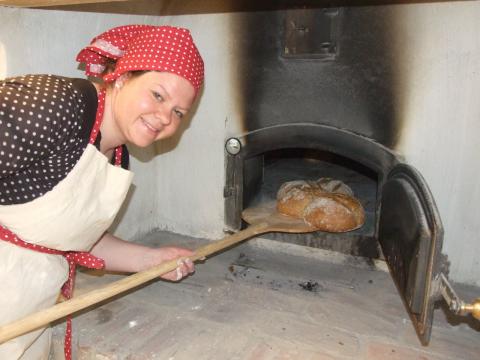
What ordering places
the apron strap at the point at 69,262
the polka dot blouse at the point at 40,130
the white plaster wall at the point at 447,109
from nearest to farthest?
1. the polka dot blouse at the point at 40,130
2. the apron strap at the point at 69,262
3. the white plaster wall at the point at 447,109

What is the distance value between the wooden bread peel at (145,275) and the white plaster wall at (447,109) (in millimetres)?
553

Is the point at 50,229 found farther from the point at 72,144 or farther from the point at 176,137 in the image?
the point at 176,137

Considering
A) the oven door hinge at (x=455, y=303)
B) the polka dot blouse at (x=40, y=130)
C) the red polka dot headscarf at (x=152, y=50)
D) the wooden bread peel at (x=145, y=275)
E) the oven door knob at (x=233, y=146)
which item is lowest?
the wooden bread peel at (x=145, y=275)

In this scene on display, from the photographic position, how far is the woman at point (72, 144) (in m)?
1.01

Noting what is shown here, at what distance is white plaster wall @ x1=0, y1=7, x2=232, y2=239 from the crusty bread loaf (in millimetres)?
348

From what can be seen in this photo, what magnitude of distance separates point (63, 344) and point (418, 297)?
1131 mm

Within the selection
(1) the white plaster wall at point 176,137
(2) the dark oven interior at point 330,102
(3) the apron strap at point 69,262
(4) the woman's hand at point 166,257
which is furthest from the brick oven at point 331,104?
(3) the apron strap at point 69,262

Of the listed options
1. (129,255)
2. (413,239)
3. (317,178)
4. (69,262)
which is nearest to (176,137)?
(129,255)

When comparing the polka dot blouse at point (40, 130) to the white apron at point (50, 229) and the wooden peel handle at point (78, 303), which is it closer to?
the white apron at point (50, 229)

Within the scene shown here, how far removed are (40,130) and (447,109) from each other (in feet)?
4.46

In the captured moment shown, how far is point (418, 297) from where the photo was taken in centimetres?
114

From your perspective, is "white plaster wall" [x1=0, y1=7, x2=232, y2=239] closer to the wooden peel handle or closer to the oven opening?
the oven opening

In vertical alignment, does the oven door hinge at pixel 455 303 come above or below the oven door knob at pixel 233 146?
below

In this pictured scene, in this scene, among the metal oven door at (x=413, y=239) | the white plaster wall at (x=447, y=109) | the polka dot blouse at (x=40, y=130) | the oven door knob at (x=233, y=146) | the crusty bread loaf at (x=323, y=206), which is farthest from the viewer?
the oven door knob at (x=233, y=146)
